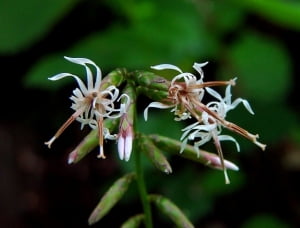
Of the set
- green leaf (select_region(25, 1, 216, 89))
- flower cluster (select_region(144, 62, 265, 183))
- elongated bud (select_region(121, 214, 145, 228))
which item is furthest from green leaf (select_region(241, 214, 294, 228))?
flower cluster (select_region(144, 62, 265, 183))

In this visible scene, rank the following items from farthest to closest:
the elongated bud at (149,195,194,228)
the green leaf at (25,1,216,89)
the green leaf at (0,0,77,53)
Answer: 1. the green leaf at (0,0,77,53)
2. the green leaf at (25,1,216,89)
3. the elongated bud at (149,195,194,228)

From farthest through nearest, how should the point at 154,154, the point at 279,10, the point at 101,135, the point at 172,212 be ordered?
1. the point at 279,10
2. the point at 172,212
3. the point at 154,154
4. the point at 101,135

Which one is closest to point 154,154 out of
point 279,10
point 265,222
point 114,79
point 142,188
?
point 142,188

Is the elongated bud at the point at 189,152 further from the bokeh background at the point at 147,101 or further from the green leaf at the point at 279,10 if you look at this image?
the green leaf at the point at 279,10

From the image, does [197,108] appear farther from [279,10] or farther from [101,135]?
[279,10]

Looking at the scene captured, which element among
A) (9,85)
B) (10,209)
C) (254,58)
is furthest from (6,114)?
(254,58)

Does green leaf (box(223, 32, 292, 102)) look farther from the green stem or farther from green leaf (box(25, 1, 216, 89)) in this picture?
the green stem

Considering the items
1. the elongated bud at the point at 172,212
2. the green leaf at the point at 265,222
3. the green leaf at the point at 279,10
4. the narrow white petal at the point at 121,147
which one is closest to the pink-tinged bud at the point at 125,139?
the narrow white petal at the point at 121,147
